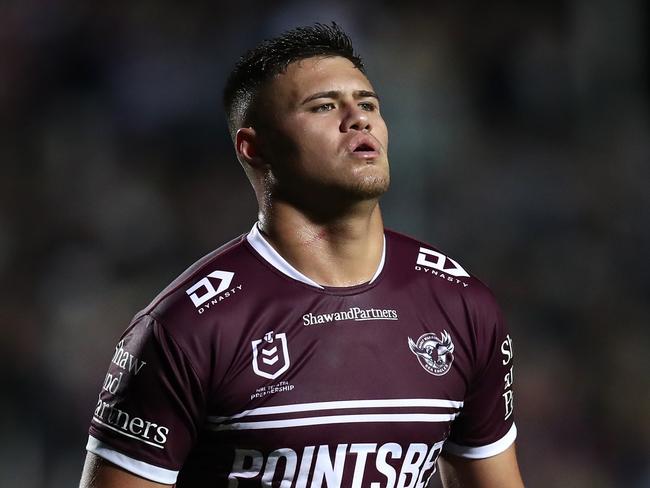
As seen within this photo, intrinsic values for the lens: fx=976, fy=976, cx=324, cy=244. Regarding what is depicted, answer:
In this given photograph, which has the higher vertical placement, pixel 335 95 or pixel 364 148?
pixel 335 95

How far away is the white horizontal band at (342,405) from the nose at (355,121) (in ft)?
2.67

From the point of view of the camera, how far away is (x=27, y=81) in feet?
22.5

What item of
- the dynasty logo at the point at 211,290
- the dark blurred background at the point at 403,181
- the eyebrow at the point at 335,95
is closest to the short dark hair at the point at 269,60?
the eyebrow at the point at 335,95

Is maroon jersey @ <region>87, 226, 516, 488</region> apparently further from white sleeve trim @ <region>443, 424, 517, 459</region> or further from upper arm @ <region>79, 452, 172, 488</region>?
white sleeve trim @ <region>443, 424, 517, 459</region>

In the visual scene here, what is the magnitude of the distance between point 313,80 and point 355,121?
0.20 metres

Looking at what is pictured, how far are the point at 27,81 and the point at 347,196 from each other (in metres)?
4.59

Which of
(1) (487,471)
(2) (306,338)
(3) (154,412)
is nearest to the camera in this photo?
(3) (154,412)

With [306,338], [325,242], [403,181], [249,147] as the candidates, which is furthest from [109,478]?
[403,181]

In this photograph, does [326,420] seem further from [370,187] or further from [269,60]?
[269,60]

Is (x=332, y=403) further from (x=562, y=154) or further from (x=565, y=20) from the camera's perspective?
(x=565, y=20)

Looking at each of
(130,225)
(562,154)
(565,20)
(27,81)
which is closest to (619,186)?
(562,154)

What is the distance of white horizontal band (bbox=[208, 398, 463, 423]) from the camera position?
2.78 m

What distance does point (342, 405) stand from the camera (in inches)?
112

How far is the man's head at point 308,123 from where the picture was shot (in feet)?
9.56
